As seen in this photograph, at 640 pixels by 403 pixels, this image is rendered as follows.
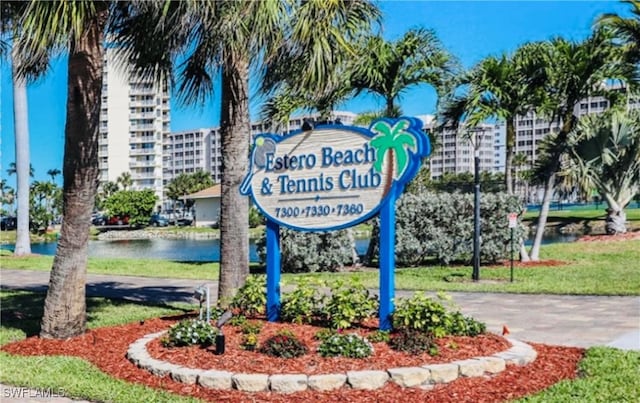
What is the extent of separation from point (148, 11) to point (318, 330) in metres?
3.95

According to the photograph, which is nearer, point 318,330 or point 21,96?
point 318,330

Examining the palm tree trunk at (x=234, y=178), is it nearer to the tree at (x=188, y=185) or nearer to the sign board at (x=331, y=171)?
the sign board at (x=331, y=171)

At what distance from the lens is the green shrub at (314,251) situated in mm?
15625

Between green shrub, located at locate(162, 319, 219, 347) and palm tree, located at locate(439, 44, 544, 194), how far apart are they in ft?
34.7

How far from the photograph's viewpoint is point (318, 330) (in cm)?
667

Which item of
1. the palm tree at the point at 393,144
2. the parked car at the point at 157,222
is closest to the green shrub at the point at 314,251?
the palm tree at the point at 393,144

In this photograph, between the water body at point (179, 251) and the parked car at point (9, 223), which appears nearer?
the water body at point (179, 251)

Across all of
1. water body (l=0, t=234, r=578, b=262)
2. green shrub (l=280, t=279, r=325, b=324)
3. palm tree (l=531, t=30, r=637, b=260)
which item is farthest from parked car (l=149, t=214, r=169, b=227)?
green shrub (l=280, t=279, r=325, b=324)

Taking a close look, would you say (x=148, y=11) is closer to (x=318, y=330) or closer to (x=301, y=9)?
(x=301, y=9)

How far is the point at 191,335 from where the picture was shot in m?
6.38

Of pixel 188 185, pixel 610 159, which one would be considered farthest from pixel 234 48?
pixel 188 185

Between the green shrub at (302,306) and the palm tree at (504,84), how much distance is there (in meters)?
9.33

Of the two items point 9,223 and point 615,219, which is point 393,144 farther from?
point 9,223

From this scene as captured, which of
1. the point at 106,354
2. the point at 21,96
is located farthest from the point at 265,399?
the point at 21,96
